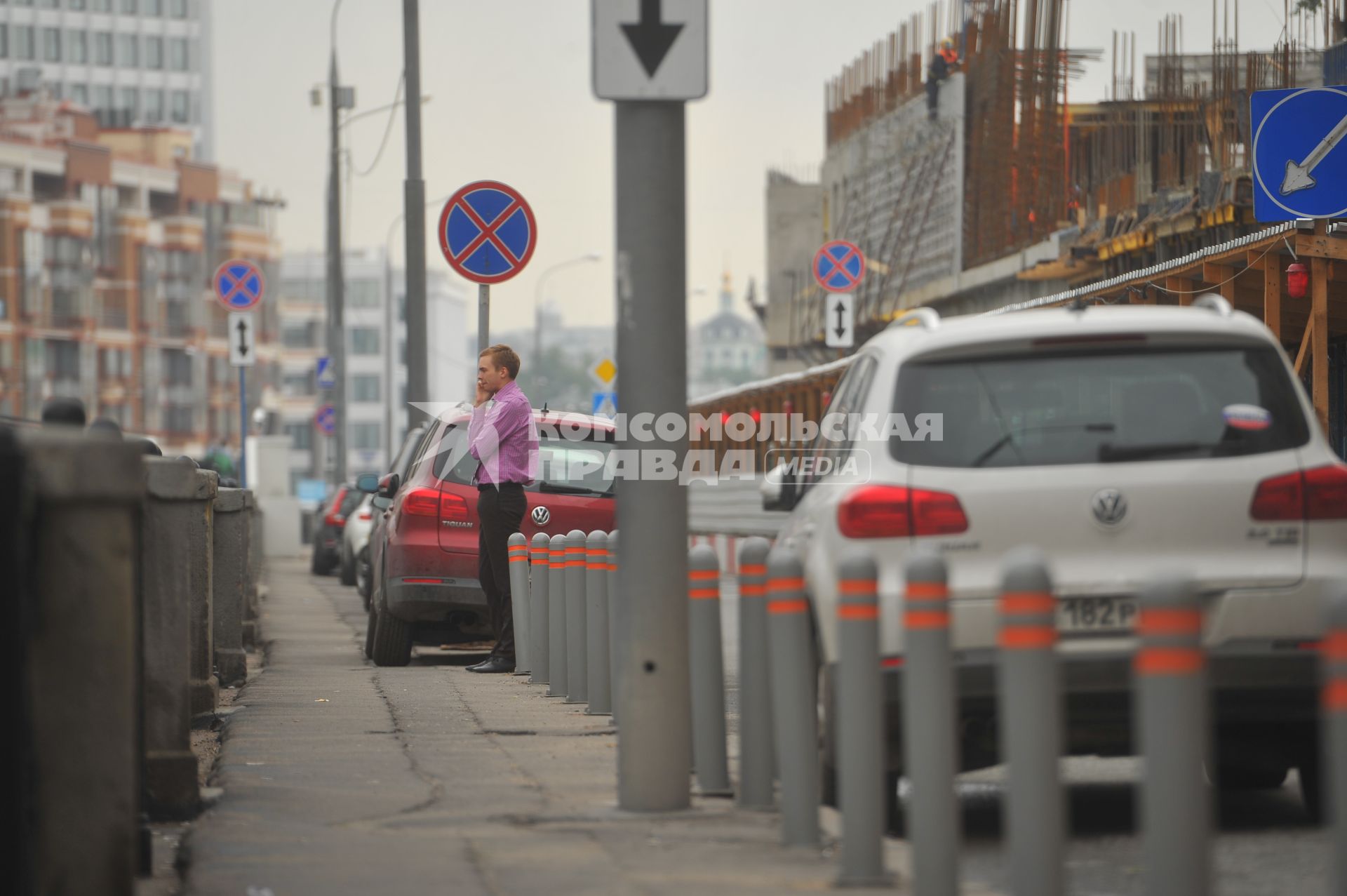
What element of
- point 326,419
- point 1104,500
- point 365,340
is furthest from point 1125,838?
point 365,340

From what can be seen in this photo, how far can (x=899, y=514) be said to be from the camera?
682 cm

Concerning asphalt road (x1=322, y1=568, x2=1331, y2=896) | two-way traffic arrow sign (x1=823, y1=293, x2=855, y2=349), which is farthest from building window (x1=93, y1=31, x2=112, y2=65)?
asphalt road (x1=322, y1=568, x2=1331, y2=896)

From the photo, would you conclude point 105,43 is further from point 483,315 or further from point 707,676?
point 707,676

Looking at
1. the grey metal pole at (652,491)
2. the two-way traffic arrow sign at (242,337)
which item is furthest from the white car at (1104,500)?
the two-way traffic arrow sign at (242,337)

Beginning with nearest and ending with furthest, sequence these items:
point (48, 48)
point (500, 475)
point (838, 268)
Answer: point (500, 475) < point (838, 268) < point (48, 48)

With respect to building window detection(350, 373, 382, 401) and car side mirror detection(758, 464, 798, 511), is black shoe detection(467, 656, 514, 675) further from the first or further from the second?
building window detection(350, 373, 382, 401)

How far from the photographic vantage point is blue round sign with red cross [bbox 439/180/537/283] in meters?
14.8

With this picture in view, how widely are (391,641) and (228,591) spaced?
184 cm

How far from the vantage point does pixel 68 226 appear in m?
Answer: 99.6

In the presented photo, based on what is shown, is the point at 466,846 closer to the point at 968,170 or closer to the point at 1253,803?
the point at 1253,803

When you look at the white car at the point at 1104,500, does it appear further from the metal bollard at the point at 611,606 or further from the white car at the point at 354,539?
the white car at the point at 354,539

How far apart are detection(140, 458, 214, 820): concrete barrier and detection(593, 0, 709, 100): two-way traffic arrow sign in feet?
6.30

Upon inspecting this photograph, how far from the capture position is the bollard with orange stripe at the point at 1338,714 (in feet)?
12.8

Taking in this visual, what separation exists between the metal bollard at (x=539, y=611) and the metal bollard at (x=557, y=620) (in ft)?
0.63
